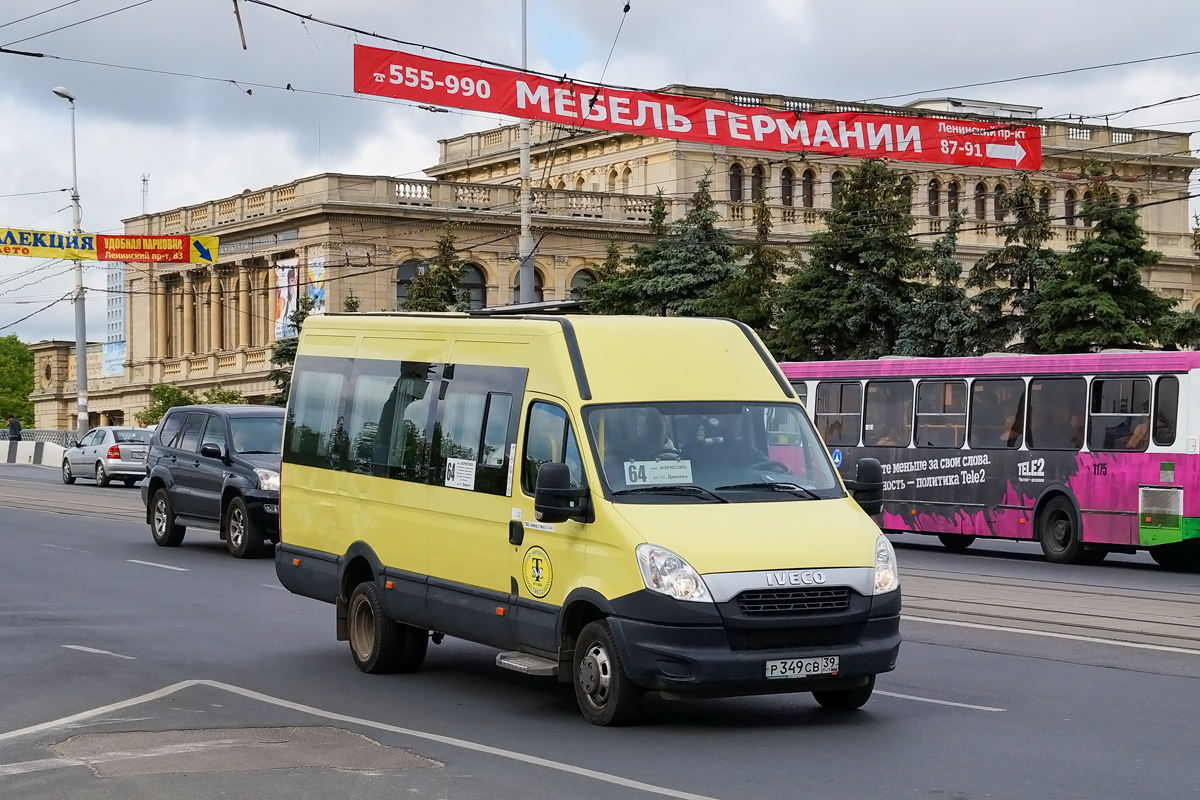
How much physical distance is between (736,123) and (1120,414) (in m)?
6.90

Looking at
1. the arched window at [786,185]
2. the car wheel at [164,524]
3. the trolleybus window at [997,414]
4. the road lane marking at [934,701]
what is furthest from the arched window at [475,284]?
the road lane marking at [934,701]

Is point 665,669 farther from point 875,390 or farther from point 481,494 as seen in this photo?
point 875,390

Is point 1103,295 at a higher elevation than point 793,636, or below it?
higher

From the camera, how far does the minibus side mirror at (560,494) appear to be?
993 cm

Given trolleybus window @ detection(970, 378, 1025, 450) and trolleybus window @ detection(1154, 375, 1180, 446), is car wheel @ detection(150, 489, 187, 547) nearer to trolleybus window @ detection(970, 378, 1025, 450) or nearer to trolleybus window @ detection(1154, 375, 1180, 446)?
trolleybus window @ detection(970, 378, 1025, 450)

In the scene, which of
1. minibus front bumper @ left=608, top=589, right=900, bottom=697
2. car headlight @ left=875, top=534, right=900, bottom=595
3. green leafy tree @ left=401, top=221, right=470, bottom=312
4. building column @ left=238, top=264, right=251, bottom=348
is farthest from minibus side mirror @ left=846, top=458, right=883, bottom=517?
building column @ left=238, top=264, right=251, bottom=348

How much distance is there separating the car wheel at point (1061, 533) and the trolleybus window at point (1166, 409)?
5.48 feet

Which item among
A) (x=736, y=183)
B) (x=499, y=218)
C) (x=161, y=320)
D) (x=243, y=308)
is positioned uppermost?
(x=736, y=183)

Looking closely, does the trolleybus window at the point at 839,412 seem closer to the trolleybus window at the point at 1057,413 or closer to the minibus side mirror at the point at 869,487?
the trolleybus window at the point at 1057,413

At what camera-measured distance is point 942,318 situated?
44.2 metres

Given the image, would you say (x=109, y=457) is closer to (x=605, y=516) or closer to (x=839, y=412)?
(x=839, y=412)

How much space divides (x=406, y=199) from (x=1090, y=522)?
45532 mm

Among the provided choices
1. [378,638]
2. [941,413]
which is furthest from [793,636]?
[941,413]

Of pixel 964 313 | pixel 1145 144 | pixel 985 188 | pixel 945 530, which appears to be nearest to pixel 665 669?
pixel 945 530
